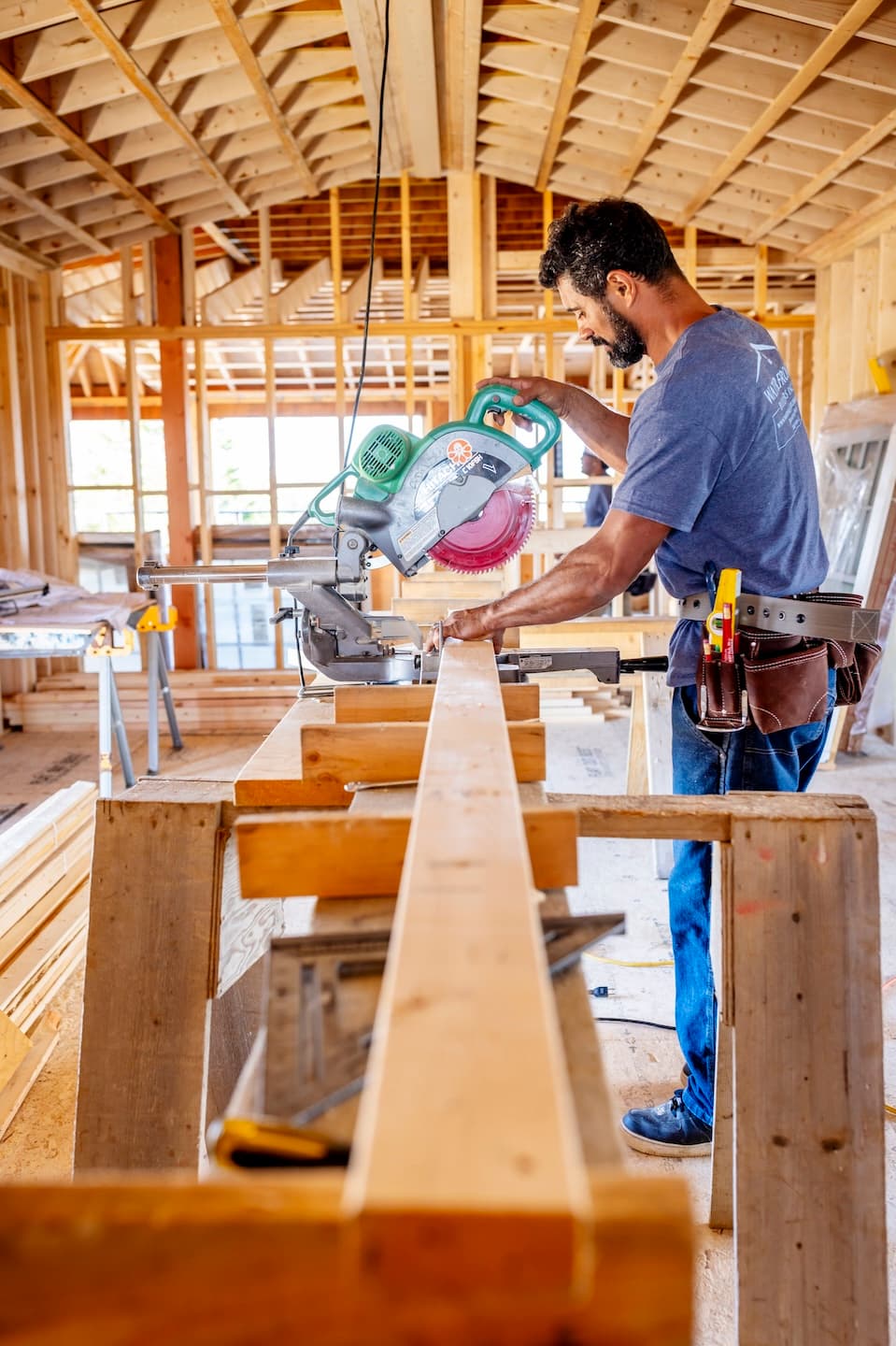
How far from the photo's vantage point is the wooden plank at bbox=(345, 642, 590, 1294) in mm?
466

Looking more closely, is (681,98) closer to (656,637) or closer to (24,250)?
(656,637)

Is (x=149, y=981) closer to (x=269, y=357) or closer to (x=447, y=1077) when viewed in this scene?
(x=447, y=1077)

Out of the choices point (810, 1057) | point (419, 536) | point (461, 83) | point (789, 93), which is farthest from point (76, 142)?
point (810, 1057)

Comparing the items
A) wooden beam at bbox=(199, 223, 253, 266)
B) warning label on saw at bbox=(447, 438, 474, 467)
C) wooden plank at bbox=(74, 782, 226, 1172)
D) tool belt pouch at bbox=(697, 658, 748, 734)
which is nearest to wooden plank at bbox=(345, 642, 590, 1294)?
wooden plank at bbox=(74, 782, 226, 1172)

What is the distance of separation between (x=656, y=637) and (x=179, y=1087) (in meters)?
2.61

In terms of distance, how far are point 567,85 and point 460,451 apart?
11.4 feet

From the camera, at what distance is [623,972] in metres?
2.91

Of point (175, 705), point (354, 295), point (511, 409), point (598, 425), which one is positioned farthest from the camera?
point (354, 295)

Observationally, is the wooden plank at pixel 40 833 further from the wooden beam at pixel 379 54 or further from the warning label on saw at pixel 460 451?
the wooden beam at pixel 379 54

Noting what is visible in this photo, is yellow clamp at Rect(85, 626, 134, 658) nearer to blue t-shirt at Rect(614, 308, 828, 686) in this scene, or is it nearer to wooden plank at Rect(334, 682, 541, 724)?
wooden plank at Rect(334, 682, 541, 724)

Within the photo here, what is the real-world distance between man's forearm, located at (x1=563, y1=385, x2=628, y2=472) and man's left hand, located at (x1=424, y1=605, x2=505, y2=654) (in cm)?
61

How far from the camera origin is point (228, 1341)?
1.65ft

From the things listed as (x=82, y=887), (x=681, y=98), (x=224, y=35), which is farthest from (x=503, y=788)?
(x=681, y=98)

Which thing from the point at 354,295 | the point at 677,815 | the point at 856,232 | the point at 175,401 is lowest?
Result: the point at 677,815
